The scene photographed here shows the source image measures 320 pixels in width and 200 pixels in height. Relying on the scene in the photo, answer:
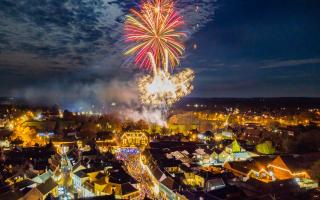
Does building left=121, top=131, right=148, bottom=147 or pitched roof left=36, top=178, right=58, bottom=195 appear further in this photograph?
building left=121, top=131, right=148, bottom=147

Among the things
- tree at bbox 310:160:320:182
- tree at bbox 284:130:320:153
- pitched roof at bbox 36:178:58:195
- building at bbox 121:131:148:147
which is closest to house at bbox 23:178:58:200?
pitched roof at bbox 36:178:58:195

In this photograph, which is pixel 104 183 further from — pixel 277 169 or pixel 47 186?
pixel 277 169

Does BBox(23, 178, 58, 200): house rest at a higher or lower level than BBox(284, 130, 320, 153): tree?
lower

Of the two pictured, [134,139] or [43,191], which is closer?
[43,191]

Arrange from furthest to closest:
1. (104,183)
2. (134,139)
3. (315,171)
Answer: (134,139), (315,171), (104,183)

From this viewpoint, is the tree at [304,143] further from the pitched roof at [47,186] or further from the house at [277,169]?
the pitched roof at [47,186]

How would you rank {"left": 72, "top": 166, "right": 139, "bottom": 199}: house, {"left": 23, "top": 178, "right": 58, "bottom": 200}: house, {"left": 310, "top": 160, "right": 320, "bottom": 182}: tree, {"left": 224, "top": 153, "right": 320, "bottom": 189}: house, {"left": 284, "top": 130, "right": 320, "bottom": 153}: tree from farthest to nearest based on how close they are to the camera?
{"left": 284, "top": 130, "right": 320, "bottom": 153}: tree
{"left": 224, "top": 153, "right": 320, "bottom": 189}: house
{"left": 310, "top": 160, "right": 320, "bottom": 182}: tree
{"left": 72, "top": 166, "right": 139, "bottom": 199}: house
{"left": 23, "top": 178, "right": 58, "bottom": 200}: house

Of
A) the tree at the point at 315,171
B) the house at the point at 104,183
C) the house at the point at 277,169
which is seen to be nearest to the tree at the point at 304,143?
the house at the point at 277,169

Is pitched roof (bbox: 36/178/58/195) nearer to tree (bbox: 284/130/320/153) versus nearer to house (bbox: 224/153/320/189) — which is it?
house (bbox: 224/153/320/189)

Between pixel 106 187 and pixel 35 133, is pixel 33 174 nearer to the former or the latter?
pixel 106 187

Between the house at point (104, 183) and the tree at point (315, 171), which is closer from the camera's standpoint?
the house at point (104, 183)

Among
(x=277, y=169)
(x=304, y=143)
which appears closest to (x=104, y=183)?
(x=277, y=169)

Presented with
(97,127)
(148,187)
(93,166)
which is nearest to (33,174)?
(93,166)
